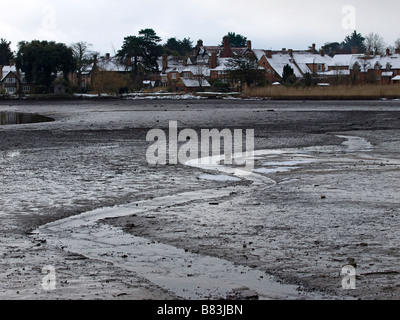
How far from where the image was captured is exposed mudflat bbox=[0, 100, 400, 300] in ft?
24.8

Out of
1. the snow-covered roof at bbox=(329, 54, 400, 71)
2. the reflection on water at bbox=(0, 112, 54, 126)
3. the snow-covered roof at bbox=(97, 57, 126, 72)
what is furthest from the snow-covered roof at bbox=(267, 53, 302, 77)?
the reflection on water at bbox=(0, 112, 54, 126)

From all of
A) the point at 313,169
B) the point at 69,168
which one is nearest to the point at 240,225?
the point at 313,169

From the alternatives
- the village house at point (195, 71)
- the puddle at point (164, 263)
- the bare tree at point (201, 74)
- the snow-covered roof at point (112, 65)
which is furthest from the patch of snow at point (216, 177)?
the snow-covered roof at point (112, 65)

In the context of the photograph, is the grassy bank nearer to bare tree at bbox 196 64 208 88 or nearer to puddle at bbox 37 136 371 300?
bare tree at bbox 196 64 208 88

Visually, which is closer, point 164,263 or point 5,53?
point 164,263

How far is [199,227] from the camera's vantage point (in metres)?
10.6

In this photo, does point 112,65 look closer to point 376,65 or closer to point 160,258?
point 376,65

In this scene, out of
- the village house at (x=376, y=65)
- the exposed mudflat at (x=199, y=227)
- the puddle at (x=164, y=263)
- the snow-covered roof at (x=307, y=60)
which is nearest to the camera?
the puddle at (x=164, y=263)

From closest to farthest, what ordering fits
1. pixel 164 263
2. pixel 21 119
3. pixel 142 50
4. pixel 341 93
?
pixel 164 263, pixel 21 119, pixel 341 93, pixel 142 50

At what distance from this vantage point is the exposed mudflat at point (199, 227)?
7.55 m

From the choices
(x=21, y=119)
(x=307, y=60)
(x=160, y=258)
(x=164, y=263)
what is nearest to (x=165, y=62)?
(x=307, y=60)

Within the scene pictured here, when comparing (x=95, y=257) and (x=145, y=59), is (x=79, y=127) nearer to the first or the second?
(x=95, y=257)

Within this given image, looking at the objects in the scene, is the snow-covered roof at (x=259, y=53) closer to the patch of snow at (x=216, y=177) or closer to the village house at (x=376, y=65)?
the village house at (x=376, y=65)

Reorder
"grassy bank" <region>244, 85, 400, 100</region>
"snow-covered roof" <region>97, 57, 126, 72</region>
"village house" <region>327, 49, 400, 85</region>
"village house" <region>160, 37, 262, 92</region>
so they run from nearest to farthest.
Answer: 1. "grassy bank" <region>244, 85, 400, 100</region>
2. "village house" <region>160, 37, 262, 92</region>
3. "village house" <region>327, 49, 400, 85</region>
4. "snow-covered roof" <region>97, 57, 126, 72</region>
